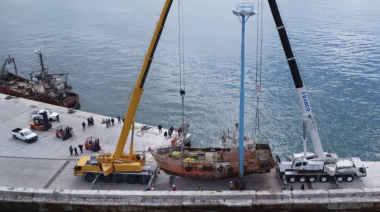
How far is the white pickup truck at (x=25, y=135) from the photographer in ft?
122

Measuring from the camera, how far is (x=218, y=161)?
28.6m

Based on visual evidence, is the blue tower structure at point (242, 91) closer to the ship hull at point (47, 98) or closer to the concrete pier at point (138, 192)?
the concrete pier at point (138, 192)

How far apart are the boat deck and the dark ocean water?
29.4 feet

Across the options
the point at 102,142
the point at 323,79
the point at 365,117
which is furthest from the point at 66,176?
the point at 323,79

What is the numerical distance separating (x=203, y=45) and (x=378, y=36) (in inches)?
1439

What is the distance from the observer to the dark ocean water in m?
46.9

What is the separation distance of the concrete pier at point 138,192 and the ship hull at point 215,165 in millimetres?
1097

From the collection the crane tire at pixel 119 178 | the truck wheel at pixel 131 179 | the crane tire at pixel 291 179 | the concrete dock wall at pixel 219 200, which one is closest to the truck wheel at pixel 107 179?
the crane tire at pixel 119 178

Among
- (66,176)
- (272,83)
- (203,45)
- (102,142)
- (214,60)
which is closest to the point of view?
(66,176)

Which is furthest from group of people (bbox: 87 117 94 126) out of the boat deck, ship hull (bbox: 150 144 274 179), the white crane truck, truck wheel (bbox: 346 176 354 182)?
truck wheel (bbox: 346 176 354 182)

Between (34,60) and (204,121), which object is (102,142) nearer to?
(204,121)

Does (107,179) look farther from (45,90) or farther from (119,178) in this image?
(45,90)

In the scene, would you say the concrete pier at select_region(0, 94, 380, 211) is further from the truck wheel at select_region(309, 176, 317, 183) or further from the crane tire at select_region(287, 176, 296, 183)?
the crane tire at select_region(287, 176, 296, 183)

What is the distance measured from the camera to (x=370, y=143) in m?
41.5
